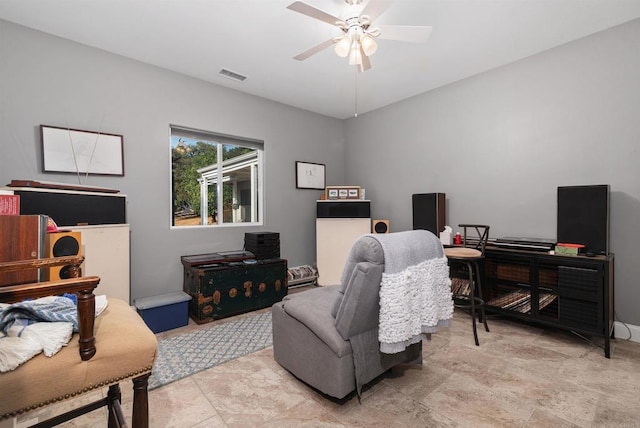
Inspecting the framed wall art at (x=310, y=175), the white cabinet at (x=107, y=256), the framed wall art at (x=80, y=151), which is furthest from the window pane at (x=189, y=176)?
the framed wall art at (x=310, y=175)

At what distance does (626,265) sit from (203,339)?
3797 millimetres

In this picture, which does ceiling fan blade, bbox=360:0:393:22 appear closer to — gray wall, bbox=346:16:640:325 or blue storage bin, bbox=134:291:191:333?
gray wall, bbox=346:16:640:325

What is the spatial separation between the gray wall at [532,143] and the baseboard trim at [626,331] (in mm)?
68

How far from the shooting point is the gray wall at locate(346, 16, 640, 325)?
98.2 inches

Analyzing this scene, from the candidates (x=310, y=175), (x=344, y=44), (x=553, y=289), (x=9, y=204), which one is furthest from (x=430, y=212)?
(x=9, y=204)

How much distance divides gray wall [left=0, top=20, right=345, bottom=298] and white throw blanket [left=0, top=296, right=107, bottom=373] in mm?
2018

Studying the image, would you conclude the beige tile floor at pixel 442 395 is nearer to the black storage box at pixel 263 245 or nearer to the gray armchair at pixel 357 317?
the gray armchair at pixel 357 317

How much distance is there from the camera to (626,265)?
251 cm

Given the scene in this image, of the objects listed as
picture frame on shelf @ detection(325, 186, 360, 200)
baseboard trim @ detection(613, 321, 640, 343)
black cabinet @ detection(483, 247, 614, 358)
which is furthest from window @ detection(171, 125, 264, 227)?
baseboard trim @ detection(613, 321, 640, 343)

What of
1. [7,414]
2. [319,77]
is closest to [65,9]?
[319,77]

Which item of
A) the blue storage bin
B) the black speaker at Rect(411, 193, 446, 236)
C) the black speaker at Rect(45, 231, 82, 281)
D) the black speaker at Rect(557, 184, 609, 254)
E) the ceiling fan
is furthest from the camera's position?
the black speaker at Rect(411, 193, 446, 236)

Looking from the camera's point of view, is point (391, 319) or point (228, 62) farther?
point (228, 62)

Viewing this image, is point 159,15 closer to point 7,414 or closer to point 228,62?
point 228,62

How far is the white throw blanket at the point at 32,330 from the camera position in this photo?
886 mm
